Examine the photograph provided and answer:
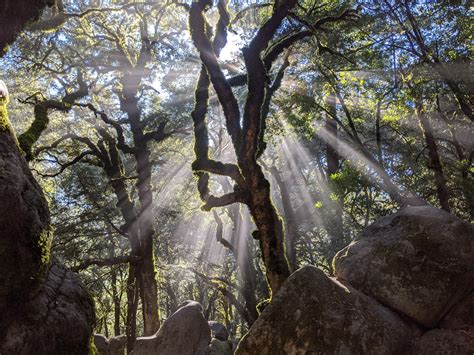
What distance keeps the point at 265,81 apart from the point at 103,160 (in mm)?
8442

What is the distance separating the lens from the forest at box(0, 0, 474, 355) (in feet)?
19.9

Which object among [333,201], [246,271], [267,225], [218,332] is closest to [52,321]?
[267,225]

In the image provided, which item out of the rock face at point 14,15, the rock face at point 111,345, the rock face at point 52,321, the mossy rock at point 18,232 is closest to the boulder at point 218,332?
the rock face at point 111,345

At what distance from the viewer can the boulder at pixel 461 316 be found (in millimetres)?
7812

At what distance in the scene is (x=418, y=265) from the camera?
27.3ft

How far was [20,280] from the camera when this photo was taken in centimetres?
515

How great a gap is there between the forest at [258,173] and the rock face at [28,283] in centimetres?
2

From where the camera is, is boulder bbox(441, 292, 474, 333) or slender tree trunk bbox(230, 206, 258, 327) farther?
slender tree trunk bbox(230, 206, 258, 327)

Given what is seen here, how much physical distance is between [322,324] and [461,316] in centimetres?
339

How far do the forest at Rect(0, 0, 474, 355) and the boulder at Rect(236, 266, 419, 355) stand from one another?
3 centimetres

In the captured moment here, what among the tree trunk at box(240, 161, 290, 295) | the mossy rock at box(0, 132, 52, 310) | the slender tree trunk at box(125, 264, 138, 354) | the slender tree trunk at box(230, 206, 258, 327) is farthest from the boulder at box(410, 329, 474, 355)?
the slender tree trunk at box(230, 206, 258, 327)

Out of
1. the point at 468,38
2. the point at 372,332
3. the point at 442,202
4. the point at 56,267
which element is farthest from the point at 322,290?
the point at 468,38

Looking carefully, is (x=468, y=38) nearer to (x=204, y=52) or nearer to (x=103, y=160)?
(x=204, y=52)

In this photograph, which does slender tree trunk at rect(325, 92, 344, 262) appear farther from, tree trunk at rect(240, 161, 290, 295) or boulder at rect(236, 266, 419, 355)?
boulder at rect(236, 266, 419, 355)
